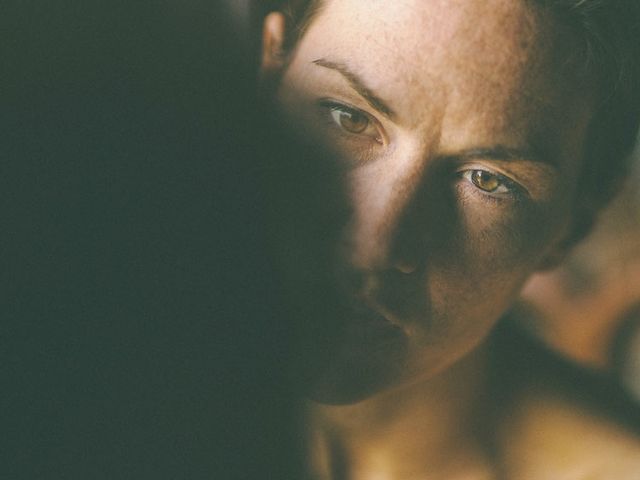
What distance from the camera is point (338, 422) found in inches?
25.4

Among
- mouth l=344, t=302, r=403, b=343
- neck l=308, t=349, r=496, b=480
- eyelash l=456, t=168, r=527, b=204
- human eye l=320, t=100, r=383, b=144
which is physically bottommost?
neck l=308, t=349, r=496, b=480

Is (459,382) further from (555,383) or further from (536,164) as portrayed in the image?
(536,164)

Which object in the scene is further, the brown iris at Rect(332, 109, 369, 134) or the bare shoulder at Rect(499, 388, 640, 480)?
the bare shoulder at Rect(499, 388, 640, 480)

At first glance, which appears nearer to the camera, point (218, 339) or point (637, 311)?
point (218, 339)

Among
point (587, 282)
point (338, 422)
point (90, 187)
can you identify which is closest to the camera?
point (90, 187)

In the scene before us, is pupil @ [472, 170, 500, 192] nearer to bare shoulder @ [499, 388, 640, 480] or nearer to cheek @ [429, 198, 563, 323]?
cheek @ [429, 198, 563, 323]

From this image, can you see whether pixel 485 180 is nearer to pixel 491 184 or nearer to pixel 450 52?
pixel 491 184

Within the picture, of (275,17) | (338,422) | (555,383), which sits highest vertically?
(275,17)

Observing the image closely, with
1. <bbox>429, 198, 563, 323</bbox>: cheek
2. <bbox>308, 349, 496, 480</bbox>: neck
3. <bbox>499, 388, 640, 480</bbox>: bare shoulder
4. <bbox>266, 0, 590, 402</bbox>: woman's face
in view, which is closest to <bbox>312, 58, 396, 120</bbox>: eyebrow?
<bbox>266, 0, 590, 402</bbox>: woman's face

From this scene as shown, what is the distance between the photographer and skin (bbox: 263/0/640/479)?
536mm

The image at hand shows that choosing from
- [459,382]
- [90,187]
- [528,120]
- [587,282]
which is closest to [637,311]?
[587,282]

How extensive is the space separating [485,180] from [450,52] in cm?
12

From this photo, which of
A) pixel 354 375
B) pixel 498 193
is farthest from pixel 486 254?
pixel 354 375

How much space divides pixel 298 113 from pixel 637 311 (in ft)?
1.63
